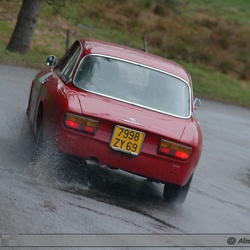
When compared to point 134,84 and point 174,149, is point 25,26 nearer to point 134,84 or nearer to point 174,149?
point 134,84

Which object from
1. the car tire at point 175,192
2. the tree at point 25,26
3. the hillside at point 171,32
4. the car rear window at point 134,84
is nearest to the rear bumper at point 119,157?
the car tire at point 175,192

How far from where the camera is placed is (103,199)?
9133 mm

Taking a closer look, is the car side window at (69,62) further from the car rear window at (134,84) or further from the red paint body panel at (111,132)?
the red paint body panel at (111,132)

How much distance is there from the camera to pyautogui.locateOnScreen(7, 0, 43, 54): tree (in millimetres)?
27734

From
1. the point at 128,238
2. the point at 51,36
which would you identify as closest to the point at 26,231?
the point at 128,238

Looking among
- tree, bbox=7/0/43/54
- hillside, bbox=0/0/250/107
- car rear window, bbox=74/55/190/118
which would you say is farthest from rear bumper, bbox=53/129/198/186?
hillside, bbox=0/0/250/107

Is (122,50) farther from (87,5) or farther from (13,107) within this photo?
(87,5)

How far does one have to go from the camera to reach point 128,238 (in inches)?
297

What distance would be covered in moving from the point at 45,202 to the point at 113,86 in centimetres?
229

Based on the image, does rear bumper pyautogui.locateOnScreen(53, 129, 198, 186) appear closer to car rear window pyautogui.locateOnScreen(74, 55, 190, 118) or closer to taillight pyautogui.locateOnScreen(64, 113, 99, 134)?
taillight pyautogui.locateOnScreen(64, 113, 99, 134)

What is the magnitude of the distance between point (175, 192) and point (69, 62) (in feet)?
7.26

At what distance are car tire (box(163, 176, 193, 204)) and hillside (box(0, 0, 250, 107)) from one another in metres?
20.9

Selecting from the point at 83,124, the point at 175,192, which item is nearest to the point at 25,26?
the point at 175,192

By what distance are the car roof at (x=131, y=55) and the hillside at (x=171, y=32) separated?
65.3 feet
